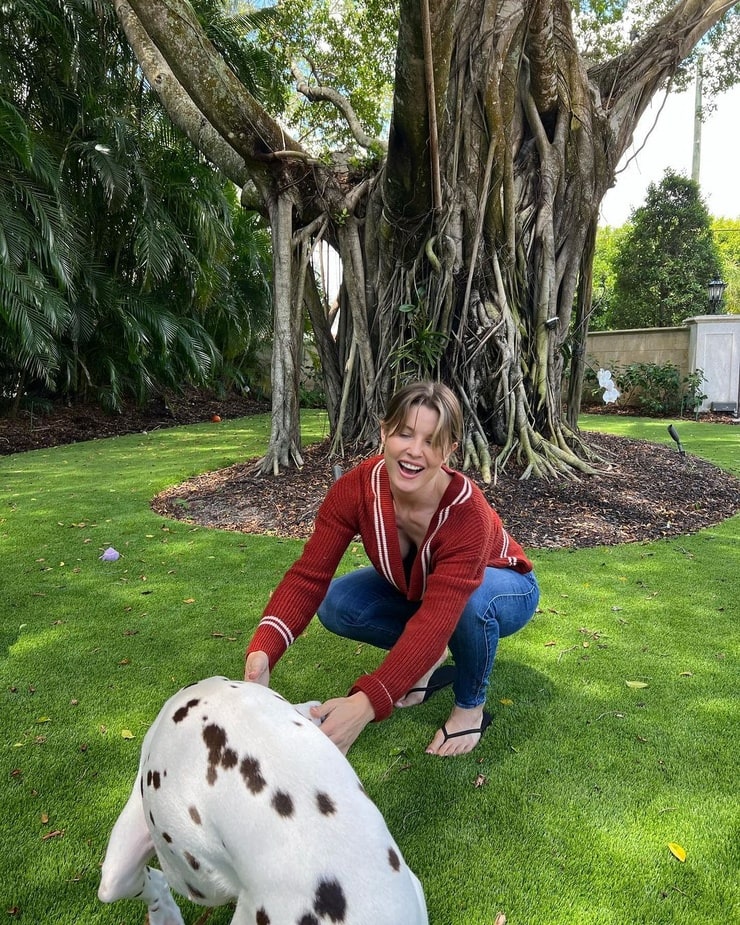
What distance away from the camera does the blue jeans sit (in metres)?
2.12

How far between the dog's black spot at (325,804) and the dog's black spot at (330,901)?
9 cm

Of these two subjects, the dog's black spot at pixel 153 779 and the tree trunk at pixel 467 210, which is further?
the tree trunk at pixel 467 210

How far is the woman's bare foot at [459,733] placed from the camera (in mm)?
2170

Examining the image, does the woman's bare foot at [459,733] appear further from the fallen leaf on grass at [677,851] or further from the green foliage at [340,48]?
the green foliage at [340,48]

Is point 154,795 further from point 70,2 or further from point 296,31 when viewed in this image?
point 296,31

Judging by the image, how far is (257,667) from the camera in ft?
5.51

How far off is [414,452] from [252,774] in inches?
42.6

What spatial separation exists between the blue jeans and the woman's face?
440 millimetres

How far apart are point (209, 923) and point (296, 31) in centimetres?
1302

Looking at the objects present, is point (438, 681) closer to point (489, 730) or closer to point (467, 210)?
point (489, 730)

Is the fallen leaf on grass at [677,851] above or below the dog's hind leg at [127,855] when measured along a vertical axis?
below

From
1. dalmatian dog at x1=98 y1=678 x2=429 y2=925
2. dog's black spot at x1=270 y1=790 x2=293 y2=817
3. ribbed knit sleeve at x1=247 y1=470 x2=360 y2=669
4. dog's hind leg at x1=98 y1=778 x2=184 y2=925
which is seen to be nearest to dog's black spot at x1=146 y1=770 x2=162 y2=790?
dalmatian dog at x1=98 y1=678 x2=429 y2=925

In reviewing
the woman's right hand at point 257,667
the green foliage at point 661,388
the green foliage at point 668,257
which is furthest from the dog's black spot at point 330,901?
the green foliage at point 668,257

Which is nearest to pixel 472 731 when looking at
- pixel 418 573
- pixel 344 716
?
pixel 418 573
